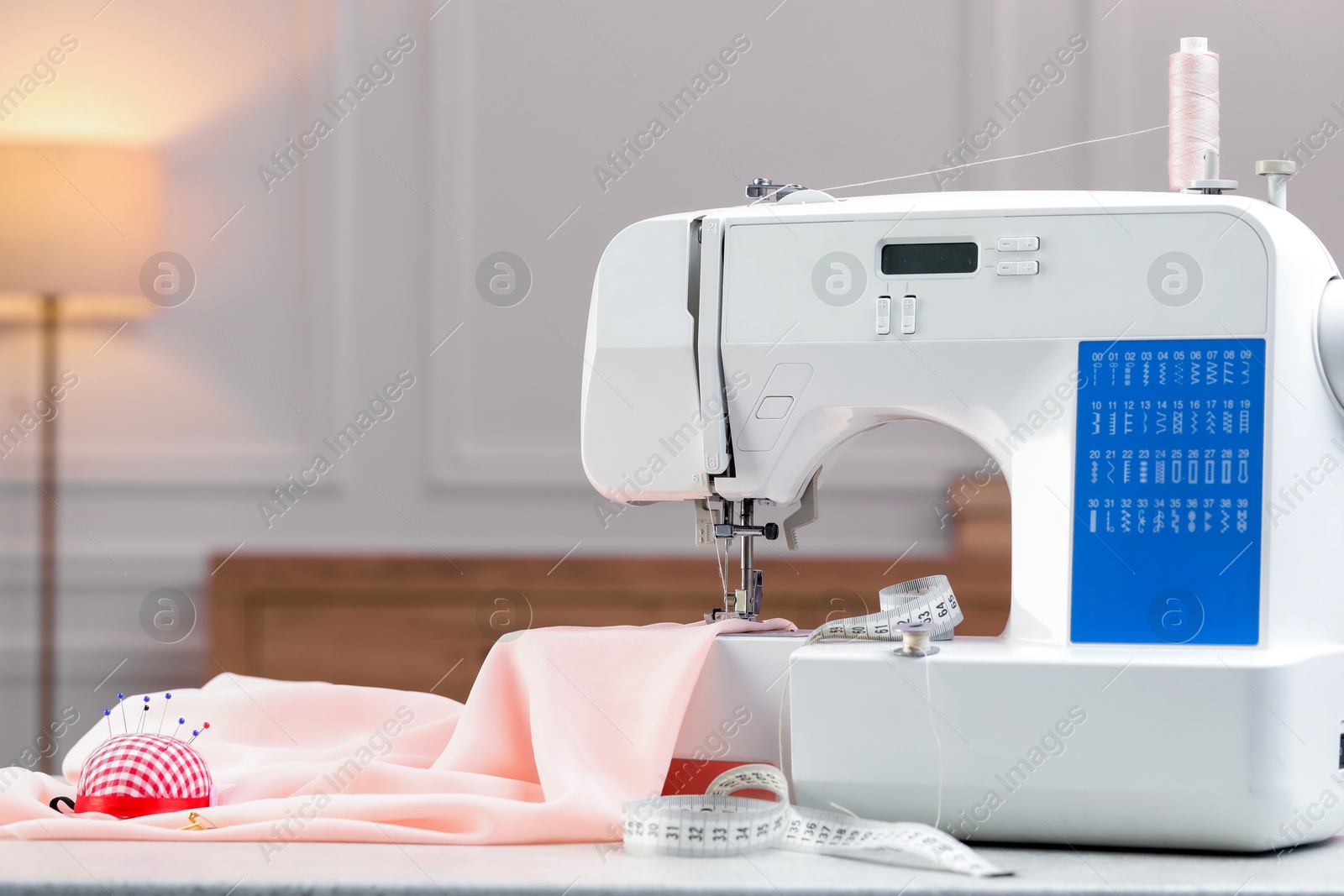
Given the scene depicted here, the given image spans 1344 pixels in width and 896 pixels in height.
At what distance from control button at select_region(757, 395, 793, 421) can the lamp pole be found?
2.38 meters

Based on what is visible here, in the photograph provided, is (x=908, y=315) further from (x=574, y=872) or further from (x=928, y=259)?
(x=574, y=872)

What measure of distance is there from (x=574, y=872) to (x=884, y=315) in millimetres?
592

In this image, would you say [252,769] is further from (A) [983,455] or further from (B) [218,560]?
(A) [983,455]

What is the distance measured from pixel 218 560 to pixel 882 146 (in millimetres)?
1816

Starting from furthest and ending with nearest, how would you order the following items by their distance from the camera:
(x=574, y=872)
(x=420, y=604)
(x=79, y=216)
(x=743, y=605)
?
1. (x=420, y=604)
2. (x=79, y=216)
3. (x=743, y=605)
4. (x=574, y=872)

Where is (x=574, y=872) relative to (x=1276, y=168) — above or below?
below

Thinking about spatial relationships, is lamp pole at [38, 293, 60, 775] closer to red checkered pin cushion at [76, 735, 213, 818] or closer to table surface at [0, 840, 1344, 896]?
red checkered pin cushion at [76, 735, 213, 818]

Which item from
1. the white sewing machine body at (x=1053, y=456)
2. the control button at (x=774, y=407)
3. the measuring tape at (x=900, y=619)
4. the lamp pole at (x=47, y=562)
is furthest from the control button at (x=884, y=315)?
the lamp pole at (x=47, y=562)

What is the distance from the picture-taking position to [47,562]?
3.10 metres

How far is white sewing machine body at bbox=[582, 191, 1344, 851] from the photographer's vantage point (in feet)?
3.35

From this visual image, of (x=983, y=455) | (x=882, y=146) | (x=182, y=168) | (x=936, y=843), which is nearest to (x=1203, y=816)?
(x=936, y=843)

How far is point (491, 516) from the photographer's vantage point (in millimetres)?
3061

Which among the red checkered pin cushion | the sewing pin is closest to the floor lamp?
the sewing pin

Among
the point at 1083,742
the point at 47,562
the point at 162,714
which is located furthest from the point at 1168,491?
the point at 47,562
